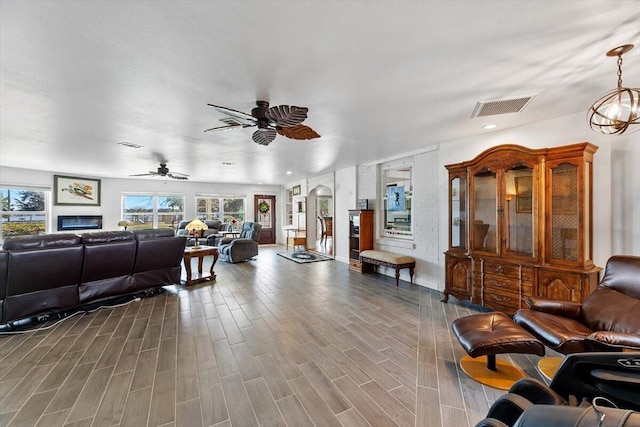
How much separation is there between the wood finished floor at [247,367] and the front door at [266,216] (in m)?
6.83

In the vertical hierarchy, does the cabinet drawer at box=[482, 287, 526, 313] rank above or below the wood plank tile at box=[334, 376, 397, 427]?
above

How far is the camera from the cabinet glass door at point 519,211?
3.24 m

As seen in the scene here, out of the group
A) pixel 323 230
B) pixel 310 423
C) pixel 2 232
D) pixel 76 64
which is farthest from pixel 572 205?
pixel 2 232

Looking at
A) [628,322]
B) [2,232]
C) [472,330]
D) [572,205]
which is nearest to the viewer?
[628,322]

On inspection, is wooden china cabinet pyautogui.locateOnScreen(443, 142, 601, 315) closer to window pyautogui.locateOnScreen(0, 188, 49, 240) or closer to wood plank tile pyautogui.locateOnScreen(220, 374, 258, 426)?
wood plank tile pyautogui.locateOnScreen(220, 374, 258, 426)

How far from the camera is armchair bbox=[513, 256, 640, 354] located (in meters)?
1.83

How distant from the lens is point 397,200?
5.53 metres

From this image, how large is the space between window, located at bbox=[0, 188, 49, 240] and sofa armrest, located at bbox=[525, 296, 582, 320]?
10.9 meters

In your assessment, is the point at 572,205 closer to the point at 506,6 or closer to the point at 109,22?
the point at 506,6

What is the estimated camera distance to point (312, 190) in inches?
349

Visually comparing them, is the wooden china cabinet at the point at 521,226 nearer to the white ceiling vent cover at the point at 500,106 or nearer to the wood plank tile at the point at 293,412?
the white ceiling vent cover at the point at 500,106

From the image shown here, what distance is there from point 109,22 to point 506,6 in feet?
7.74

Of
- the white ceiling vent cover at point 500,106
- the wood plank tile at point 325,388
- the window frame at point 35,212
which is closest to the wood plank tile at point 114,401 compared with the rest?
the wood plank tile at point 325,388

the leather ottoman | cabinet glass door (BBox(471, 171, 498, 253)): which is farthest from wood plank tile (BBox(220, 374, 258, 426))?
cabinet glass door (BBox(471, 171, 498, 253))
